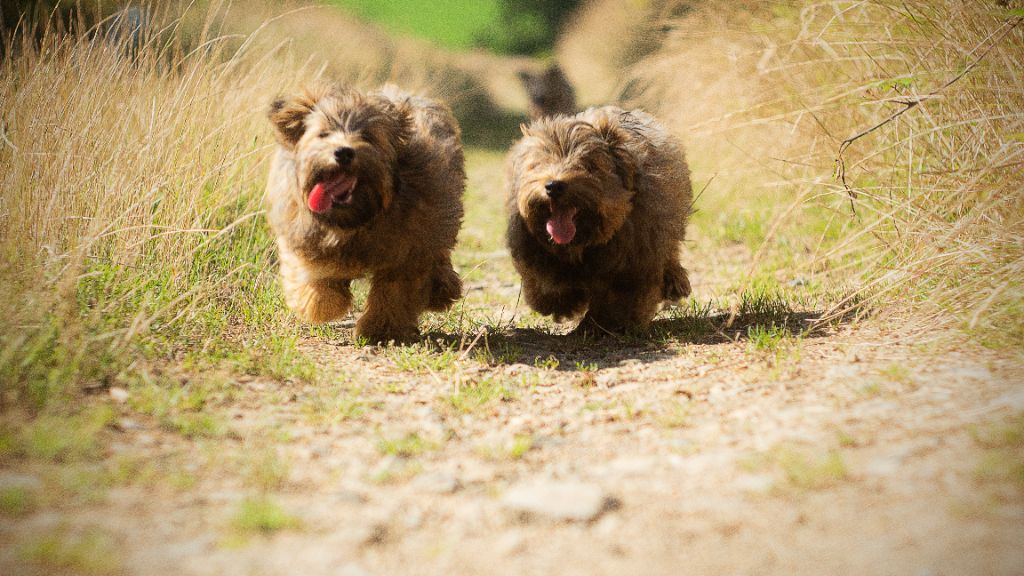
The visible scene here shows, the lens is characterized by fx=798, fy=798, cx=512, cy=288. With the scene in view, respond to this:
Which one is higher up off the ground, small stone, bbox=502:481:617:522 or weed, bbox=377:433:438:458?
small stone, bbox=502:481:617:522

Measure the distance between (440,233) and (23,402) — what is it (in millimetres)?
2302

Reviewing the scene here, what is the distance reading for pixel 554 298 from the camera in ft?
16.6

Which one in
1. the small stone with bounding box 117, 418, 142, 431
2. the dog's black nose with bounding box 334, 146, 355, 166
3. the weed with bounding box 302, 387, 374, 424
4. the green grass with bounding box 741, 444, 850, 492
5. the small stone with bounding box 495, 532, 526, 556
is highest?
the dog's black nose with bounding box 334, 146, 355, 166

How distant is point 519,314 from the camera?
5.75 meters

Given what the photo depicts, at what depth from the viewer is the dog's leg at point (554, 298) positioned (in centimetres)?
496

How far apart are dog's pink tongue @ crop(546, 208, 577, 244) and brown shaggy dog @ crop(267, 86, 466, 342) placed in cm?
64

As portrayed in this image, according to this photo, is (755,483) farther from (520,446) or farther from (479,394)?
(479,394)

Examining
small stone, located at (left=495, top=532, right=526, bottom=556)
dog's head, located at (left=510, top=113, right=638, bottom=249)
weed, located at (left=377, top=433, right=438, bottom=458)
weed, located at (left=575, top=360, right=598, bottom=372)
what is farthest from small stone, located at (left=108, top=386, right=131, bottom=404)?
dog's head, located at (left=510, top=113, right=638, bottom=249)

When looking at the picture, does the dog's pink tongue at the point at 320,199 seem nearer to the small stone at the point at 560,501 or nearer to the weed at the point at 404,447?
the weed at the point at 404,447

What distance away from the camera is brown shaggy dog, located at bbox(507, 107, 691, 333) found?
4457 mm

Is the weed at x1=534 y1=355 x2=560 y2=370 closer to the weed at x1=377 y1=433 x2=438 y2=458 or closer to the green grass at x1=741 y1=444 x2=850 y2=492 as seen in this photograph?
the weed at x1=377 y1=433 x2=438 y2=458

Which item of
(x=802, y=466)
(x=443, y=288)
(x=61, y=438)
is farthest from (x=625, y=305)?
(x=61, y=438)

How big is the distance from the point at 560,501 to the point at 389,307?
94.4 inches

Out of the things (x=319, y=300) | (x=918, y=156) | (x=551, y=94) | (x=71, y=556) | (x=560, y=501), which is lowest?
(x=71, y=556)
